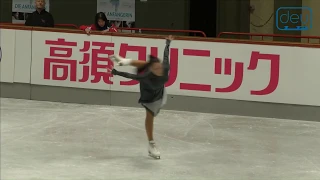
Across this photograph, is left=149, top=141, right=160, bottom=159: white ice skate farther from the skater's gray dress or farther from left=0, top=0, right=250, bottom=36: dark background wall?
left=0, top=0, right=250, bottom=36: dark background wall

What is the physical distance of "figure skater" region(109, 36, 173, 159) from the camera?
813 centimetres

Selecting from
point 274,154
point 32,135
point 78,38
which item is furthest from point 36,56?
point 274,154

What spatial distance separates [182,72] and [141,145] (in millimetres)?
2428

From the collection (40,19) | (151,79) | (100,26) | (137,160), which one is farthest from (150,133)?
(40,19)

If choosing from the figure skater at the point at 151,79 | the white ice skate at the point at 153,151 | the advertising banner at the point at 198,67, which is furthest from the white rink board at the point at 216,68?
the white ice skate at the point at 153,151

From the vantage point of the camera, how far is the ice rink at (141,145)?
8.08m

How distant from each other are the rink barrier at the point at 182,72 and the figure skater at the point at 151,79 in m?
2.84

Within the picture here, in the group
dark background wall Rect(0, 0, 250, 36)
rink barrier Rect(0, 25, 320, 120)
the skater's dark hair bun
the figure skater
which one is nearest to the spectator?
rink barrier Rect(0, 25, 320, 120)

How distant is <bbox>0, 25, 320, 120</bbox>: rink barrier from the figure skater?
9.33ft

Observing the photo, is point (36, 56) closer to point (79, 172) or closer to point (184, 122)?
point (184, 122)

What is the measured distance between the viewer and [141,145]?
31.3ft

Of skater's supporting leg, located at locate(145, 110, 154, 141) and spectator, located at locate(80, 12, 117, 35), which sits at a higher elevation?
spectator, located at locate(80, 12, 117, 35)

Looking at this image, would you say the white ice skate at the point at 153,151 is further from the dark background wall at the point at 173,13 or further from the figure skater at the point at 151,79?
the dark background wall at the point at 173,13

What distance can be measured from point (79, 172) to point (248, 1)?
33.3 feet
